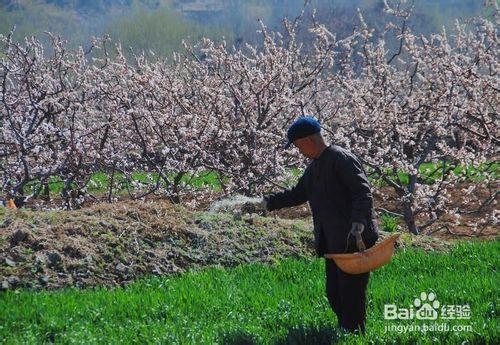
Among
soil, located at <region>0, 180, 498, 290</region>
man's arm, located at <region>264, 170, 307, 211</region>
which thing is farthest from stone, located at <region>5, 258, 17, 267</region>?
man's arm, located at <region>264, 170, 307, 211</region>

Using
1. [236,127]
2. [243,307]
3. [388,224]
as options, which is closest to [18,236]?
[243,307]

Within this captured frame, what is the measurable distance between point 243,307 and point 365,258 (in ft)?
4.51

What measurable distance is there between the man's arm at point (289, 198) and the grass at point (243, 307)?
786 millimetres

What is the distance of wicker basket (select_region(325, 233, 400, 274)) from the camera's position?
4523mm

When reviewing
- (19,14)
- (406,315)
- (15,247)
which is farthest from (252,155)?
(19,14)

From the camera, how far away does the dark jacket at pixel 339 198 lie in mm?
4652

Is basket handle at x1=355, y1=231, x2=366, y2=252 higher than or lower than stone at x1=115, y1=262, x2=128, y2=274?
higher

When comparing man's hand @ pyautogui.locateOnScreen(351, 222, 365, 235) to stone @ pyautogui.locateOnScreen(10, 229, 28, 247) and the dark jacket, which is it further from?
stone @ pyautogui.locateOnScreen(10, 229, 28, 247)

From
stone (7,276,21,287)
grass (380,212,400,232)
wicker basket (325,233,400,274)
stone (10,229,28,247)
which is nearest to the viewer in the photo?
wicker basket (325,233,400,274)

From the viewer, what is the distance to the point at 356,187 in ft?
15.3

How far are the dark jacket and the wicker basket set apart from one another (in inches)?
7.7

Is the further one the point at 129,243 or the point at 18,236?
the point at 129,243

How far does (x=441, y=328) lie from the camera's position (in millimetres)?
4793

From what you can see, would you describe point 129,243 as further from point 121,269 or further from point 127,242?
point 121,269
